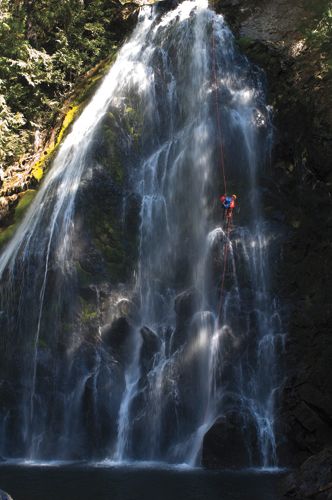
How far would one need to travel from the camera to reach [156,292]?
16.0m

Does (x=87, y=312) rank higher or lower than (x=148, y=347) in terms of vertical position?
higher

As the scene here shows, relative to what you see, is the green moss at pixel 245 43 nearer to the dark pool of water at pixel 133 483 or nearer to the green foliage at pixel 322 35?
the green foliage at pixel 322 35

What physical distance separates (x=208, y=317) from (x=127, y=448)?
3827 mm

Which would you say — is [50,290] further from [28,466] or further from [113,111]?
[113,111]

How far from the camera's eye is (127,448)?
14031mm

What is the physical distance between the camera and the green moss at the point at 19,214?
59.5 ft

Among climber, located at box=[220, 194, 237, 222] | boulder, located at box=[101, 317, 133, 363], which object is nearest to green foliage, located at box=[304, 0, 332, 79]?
climber, located at box=[220, 194, 237, 222]

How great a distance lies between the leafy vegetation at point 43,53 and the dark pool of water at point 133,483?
40.2ft

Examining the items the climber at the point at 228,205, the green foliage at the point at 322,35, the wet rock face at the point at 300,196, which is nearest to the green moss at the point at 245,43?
the wet rock face at the point at 300,196

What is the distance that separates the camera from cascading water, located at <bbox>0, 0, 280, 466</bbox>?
46.8 feet

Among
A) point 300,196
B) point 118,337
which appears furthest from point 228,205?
point 118,337

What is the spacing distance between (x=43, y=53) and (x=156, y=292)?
12.3 meters

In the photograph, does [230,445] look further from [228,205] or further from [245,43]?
[245,43]

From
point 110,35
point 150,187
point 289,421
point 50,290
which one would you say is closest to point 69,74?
point 110,35
